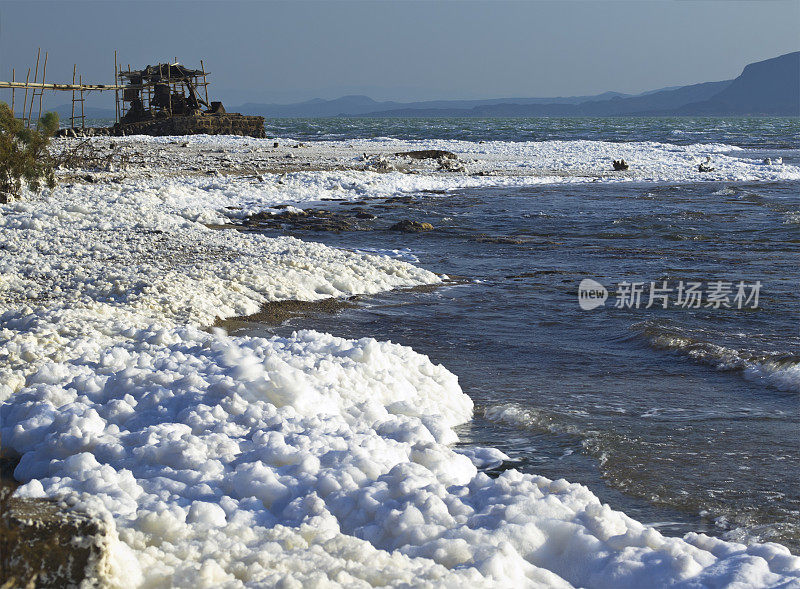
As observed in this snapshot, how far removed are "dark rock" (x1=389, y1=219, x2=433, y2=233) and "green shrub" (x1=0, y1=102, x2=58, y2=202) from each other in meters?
6.77

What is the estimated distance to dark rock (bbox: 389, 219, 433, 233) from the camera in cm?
1616

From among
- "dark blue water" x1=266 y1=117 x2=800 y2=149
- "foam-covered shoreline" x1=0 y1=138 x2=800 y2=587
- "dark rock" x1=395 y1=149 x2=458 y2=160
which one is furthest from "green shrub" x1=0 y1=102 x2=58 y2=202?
"dark blue water" x1=266 y1=117 x2=800 y2=149

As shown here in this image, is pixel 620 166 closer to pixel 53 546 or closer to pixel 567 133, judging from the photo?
pixel 53 546

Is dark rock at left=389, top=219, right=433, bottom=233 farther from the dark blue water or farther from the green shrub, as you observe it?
the dark blue water

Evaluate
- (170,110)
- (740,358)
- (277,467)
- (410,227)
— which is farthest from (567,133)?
(277,467)

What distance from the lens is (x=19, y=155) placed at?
49.4 ft

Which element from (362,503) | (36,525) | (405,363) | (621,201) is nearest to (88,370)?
(405,363)

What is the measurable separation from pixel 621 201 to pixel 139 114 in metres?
35.9

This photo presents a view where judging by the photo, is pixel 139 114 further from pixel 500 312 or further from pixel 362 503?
pixel 362 503

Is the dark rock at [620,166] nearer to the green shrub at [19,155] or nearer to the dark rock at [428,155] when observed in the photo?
the dark rock at [428,155]

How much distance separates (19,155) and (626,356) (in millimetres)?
12033

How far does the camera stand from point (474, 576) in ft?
11.1

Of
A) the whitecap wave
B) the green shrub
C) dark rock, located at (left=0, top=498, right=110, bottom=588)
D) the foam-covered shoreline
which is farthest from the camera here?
the green shrub

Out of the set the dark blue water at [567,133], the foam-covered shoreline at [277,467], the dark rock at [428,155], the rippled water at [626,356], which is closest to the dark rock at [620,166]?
the dark rock at [428,155]
